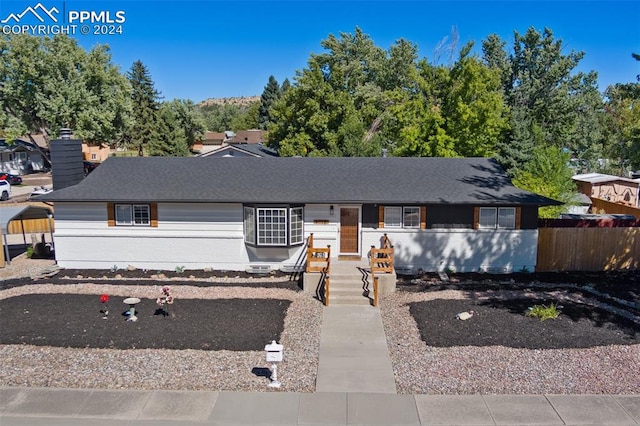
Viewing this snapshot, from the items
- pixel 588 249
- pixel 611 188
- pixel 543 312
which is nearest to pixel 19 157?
pixel 588 249

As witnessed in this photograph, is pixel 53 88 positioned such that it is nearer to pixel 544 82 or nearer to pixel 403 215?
pixel 403 215

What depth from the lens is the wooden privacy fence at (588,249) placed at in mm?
19641

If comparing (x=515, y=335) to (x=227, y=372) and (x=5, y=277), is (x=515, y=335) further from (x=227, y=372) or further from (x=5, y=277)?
(x=5, y=277)

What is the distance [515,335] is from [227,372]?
7049 mm

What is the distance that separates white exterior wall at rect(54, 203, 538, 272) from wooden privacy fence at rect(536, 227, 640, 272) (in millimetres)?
957

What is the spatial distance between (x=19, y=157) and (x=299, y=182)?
50350mm

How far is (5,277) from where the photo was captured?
1858 cm

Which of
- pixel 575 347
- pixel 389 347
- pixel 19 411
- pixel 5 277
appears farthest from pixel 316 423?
pixel 5 277

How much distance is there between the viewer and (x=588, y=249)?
65.1 ft

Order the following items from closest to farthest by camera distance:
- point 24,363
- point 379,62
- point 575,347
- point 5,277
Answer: point 24,363
point 575,347
point 5,277
point 379,62

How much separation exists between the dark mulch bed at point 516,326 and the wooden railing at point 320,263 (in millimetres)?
2645

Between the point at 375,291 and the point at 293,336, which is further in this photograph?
the point at 375,291

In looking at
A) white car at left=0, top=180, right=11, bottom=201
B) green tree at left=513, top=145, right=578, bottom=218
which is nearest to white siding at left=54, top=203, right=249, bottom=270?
green tree at left=513, top=145, right=578, bottom=218

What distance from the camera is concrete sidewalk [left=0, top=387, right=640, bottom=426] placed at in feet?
30.4
